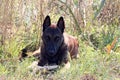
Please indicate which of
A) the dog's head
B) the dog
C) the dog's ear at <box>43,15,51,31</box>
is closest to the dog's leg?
the dog

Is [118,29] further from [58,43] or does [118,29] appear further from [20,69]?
[20,69]

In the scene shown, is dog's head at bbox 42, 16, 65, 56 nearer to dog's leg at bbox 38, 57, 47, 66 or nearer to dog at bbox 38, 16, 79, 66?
dog at bbox 38, 16, 79, 66

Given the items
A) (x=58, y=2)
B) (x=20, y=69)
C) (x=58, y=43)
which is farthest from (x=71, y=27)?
(x=20, y=69)

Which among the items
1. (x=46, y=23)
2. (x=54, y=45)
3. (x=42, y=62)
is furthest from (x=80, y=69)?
(x=46, y=23)

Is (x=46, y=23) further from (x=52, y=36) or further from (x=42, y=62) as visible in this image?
(x=42, y=62)

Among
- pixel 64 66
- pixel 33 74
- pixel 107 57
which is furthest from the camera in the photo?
pixel 107 57

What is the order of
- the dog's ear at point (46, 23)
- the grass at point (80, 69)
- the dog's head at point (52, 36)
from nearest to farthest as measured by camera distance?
the grass at point (80, 69)
the dog's head at point (52, 36)
the dog's ear at point (46, 23)

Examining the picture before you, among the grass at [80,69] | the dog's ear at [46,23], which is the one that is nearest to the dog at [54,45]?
the dog's ear at [46,23]

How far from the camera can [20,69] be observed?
6203 mm

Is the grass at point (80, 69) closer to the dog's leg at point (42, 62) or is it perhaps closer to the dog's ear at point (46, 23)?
the dog's leg at point (42, 62)

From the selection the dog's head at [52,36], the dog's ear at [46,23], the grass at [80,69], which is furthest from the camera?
the dog's ear at [46,23]

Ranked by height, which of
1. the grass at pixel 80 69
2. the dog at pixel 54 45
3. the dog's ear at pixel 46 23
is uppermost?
the dog's ear at pixel 46 23

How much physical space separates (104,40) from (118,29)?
617mm

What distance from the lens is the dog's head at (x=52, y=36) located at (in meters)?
6.67
